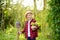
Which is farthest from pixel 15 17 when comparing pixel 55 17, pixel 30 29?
pixel 30 29

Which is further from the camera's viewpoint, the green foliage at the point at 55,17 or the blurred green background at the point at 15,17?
the blurred green background at the point at 15,17

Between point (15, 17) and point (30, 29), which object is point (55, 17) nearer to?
point (30, 29)

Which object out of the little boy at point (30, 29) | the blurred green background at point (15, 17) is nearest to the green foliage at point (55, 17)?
the little boy at point (30, 29)

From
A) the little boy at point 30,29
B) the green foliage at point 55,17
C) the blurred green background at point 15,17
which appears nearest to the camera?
the little boy at point 30,29

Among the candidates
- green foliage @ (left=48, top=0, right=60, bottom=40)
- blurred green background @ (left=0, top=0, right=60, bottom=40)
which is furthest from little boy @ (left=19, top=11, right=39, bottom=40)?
blurred green background @ (left=0, top=0, right=60, bottom=40)

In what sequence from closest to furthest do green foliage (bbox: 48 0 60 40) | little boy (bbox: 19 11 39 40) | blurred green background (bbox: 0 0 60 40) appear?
little boy (bbox: 19 11 39 40), green foliage (bbox: 48 0 60 40), blurred green background (bbox: 0 0 60 40)

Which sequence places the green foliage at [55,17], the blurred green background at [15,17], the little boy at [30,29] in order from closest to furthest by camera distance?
1. the little boy at [30,29]
2. the green foliage at [55,17]
3. the blurred green background at [15,17]

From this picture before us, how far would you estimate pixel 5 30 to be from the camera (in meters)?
10.7

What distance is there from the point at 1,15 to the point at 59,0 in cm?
476

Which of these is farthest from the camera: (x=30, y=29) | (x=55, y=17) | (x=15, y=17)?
(x=15, y=17)

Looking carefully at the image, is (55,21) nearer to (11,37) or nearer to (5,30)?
(11,37)

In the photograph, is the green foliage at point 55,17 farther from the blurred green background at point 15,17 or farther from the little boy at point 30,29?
the blurred green background at point 15,17

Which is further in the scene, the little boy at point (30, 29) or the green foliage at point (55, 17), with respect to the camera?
the green foliage at point (55, 17)

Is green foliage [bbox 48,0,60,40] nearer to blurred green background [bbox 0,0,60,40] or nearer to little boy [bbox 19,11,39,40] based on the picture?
little boy [bbox 19,11,39,40]
